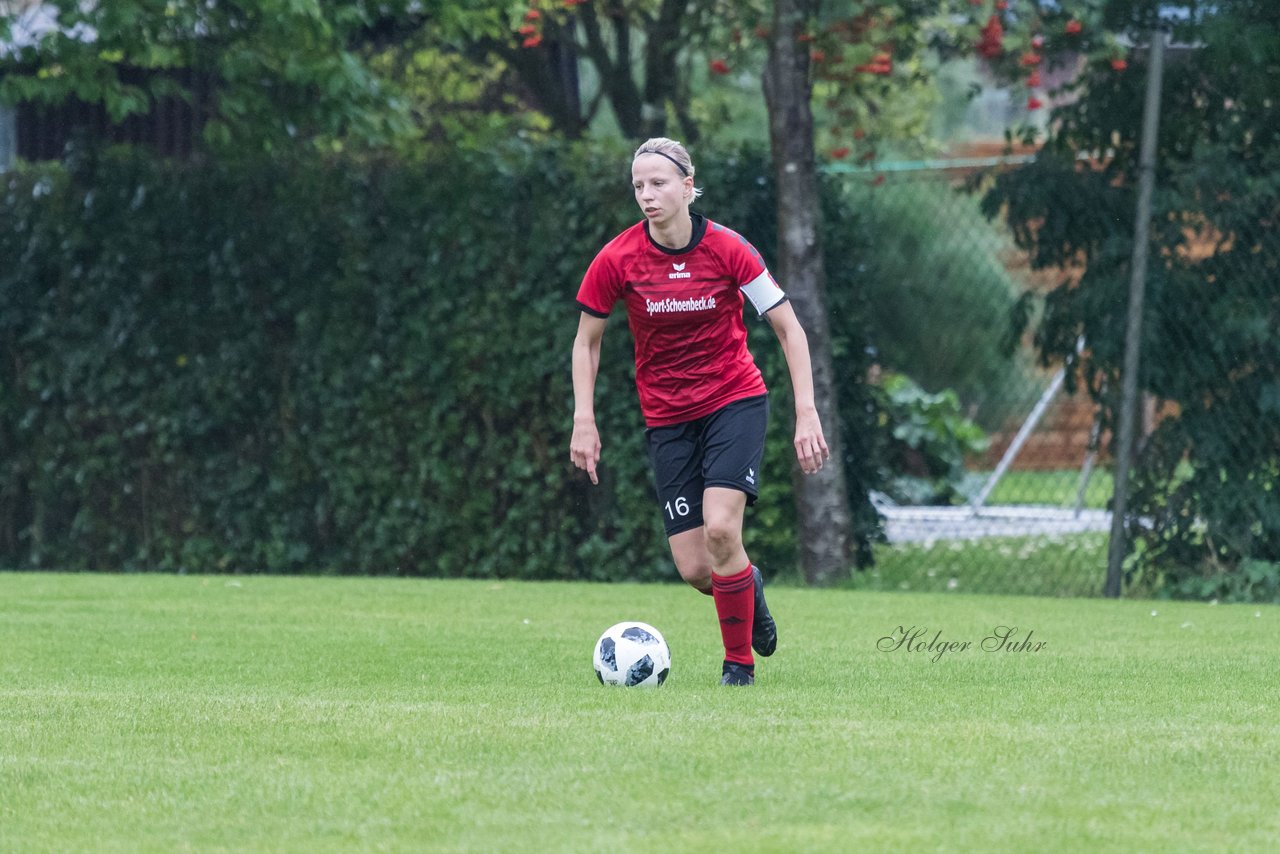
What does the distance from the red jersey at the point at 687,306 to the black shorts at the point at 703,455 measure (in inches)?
2.1

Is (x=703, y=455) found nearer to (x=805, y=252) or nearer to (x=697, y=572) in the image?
(x=697, y=572)

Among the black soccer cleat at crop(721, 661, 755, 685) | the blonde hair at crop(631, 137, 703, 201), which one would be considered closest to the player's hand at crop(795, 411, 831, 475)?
the black soccer cleat at crop(721, 661, 755, 685)

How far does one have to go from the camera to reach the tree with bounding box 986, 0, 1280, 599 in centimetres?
1069

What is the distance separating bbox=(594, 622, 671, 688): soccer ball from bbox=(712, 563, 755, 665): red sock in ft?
0.81

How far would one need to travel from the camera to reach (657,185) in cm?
648

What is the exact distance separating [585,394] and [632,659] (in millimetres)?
998

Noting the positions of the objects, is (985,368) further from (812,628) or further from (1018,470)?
(812,628)

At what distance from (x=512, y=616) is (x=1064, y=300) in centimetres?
412

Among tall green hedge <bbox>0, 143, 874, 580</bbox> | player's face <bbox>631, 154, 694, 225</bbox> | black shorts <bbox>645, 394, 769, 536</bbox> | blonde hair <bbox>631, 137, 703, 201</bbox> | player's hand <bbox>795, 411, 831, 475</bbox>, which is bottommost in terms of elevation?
tall green hedge <bbox>0, 143, 874, 580</bbox>

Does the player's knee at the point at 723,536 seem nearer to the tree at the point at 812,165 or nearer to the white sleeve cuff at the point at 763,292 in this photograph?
the white sleeve cuff at the point at 763,292

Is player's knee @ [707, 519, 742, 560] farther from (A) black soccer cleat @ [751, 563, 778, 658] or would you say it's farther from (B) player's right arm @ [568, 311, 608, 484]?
(B) player's right arm @ [568, 311, 608, 484]

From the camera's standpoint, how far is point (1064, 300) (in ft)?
37.6

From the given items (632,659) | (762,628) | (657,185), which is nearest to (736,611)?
(762,628)

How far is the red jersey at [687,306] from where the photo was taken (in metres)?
6.70
